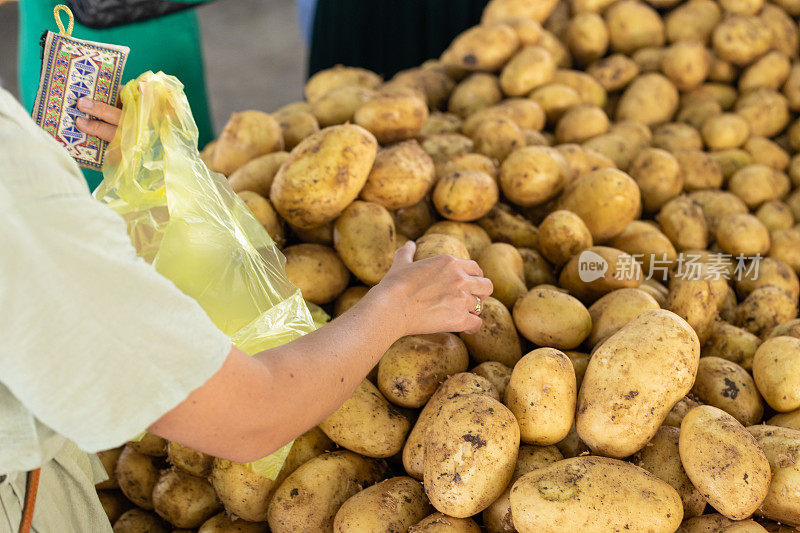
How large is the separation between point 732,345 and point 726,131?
1.10 meters

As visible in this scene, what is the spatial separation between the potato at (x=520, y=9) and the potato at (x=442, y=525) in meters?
1.96

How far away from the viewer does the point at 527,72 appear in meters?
2.22

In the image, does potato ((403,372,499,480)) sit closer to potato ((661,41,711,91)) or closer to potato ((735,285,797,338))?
potato ((735,285,797,338))

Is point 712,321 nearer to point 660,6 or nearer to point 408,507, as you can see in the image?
point 408,507

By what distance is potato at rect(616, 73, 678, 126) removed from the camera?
2.37 meters

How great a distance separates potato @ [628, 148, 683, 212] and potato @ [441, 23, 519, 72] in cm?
65

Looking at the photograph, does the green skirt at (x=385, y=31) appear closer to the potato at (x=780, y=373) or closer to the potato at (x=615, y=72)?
the potato at (x=615, y=72)

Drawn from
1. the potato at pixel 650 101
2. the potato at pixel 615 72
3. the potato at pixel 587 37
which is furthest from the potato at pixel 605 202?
the potato at pixel 587 37

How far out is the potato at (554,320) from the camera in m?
1.35

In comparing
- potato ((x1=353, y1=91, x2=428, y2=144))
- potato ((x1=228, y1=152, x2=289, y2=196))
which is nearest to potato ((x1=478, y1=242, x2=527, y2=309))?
potato ((x1=353, y1=91, x2=428, y2=144))

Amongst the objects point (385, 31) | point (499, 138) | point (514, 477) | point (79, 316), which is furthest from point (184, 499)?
point (385, 31)

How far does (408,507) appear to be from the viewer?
1137 millimetres

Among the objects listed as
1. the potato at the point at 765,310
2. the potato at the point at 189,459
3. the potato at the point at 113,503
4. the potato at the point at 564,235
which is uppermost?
the potato at the point at 564,235

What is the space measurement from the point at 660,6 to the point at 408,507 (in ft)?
7.77
